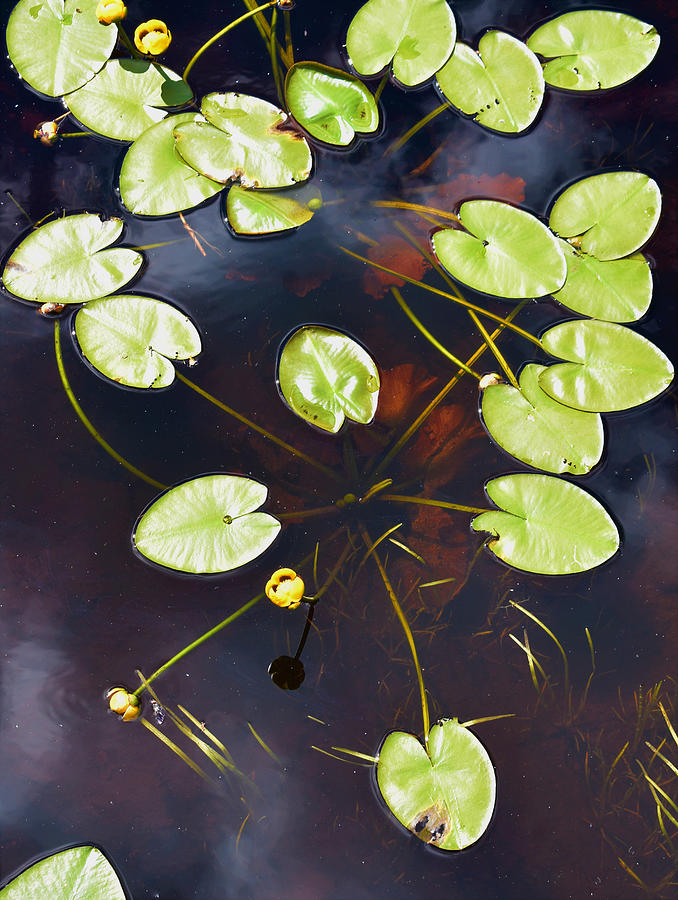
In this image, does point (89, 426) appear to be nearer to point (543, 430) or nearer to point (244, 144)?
point (244, 144)

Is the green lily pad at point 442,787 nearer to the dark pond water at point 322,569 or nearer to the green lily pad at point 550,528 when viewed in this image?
the dark pond water at point 322,569

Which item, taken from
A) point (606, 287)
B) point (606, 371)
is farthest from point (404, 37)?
point (606, 371)

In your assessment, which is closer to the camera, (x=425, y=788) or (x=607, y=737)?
(x=425, y=788)

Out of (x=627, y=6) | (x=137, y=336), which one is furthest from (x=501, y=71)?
(x=137, y=336)

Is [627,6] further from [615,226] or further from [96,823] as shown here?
[96,823]

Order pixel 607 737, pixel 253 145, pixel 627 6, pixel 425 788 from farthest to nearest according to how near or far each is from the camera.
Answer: pixel 627 6 → pixel 253 145 → pixel 607 737 → pixel 425 788

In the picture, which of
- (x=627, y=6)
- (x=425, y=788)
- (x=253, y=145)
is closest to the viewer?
(x=425, y=788)
